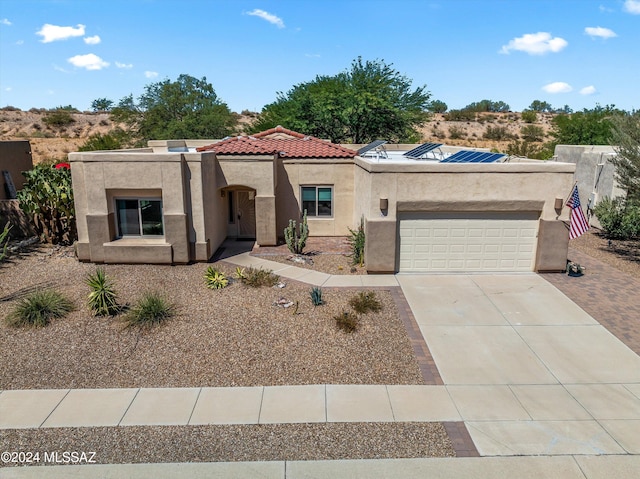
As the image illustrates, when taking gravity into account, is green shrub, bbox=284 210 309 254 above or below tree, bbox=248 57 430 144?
below

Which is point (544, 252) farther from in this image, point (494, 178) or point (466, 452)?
point (466, 452)

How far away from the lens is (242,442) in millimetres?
7508

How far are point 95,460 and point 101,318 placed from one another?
17.7ft

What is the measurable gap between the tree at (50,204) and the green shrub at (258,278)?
822 centimetres

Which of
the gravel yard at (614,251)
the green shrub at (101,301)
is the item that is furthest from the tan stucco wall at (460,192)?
the green shrub at (101,301)

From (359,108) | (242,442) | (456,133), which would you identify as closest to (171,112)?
(359,108)

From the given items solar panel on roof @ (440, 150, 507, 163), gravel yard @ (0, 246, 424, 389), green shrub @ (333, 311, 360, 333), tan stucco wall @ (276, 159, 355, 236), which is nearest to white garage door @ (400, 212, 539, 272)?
solar panel on roof @ (440, 150, 507, 163)

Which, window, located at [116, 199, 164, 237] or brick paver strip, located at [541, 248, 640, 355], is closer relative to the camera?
brick paver strip, located at [541, 248, 640, 355]

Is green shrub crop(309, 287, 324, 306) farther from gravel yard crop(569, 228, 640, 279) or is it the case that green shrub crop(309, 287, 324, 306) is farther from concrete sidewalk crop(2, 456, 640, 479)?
gravel yard crop(569, 228, 640, 279)

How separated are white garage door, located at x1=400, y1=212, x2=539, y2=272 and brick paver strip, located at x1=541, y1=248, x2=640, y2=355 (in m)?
1.45

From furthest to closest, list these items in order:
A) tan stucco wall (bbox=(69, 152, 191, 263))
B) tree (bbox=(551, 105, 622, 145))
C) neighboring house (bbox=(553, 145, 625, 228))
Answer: tree (bbox=(551, 105, 622, 145)) → neighboring house (bbox=(553, 145, 625, 228)) → tan stucco wall (bbox=(69, 152, 191, 263))

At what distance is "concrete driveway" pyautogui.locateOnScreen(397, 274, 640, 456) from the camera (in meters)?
7.74

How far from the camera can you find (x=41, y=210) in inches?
725

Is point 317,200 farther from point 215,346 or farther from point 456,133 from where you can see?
point 456,133
